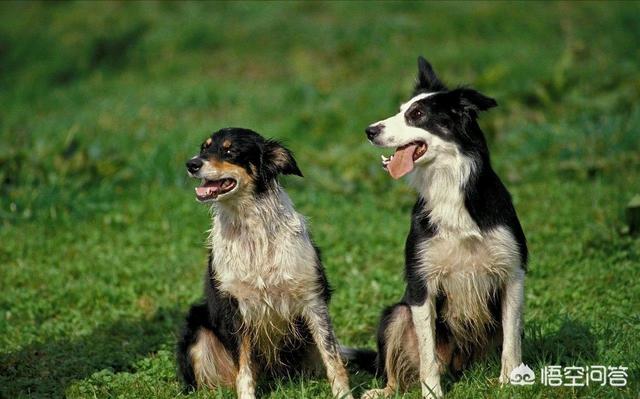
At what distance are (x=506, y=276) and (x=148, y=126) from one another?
7251mm

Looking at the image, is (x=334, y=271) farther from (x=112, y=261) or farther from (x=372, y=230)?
Answer: (x=112, y=261)

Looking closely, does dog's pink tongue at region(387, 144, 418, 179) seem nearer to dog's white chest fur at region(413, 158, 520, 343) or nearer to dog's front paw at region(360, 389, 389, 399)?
dog's white chest fur at region(413, 158, 520, 343)

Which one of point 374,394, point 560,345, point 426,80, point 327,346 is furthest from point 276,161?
point 560,345

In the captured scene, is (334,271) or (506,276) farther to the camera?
(334,271)

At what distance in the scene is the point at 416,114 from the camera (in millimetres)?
4277

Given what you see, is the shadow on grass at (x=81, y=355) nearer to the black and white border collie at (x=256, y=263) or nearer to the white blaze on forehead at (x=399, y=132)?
the black and white border collie at (x=256, y=263)

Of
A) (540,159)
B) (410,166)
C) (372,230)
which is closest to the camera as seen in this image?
(410,166)

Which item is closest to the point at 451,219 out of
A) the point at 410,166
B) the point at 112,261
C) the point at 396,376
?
the point at 410,166

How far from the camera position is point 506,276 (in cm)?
431

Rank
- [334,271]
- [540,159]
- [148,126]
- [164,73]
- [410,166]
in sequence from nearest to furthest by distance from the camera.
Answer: [410,166]
[334,271]
[540,159]
[148,126]
[164,73]

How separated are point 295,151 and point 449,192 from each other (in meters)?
5.54

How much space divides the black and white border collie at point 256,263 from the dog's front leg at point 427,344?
409 millimetres

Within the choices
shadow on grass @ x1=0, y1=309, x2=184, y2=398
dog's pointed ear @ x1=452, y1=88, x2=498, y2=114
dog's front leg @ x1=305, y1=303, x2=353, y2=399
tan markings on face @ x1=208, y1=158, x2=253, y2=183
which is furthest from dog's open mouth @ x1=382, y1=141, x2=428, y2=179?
shadow on grass @ x1=0, y1=309, x2=184, y2=398

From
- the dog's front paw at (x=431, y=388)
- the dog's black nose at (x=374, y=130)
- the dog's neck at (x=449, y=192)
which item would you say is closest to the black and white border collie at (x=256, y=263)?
the dog's front paw at (x=431, y=388)
